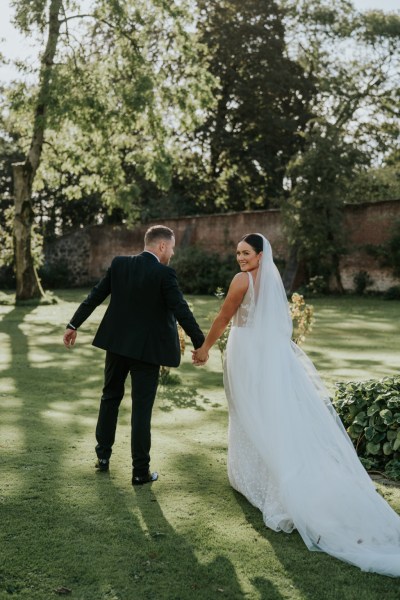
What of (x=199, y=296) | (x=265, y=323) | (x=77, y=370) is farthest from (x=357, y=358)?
(x=199, y=296)

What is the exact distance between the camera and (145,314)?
5199 millimetres

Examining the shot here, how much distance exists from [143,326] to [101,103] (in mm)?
15244

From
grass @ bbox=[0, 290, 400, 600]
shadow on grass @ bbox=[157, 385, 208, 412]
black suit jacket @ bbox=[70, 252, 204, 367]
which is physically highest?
black suit jacket @ bbox=[70, 252, 204, 367]

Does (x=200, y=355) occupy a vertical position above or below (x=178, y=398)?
above

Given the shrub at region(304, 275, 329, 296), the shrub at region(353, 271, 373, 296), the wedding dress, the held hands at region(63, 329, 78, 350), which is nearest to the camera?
the wedding dress

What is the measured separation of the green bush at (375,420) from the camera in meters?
5.54

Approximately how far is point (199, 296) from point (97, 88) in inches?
352

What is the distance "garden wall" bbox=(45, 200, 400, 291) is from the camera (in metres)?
23.9

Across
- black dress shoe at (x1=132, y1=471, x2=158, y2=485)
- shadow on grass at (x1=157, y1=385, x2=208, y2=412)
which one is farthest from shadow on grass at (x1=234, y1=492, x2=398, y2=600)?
shadow on grass at (x1=157, y1=385, x2=208, y2=412)

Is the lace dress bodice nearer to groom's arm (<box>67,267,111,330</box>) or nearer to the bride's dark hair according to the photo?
the bride's dark hair

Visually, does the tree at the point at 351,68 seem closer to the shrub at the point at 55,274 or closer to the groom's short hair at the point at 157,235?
the shrub at the point at 55,274

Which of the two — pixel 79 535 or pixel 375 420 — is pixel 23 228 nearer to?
pixel 375 420

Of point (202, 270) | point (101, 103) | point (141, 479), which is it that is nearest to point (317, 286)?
point (202, 270)

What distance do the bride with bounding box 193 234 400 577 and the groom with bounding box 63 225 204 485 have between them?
312 mm
